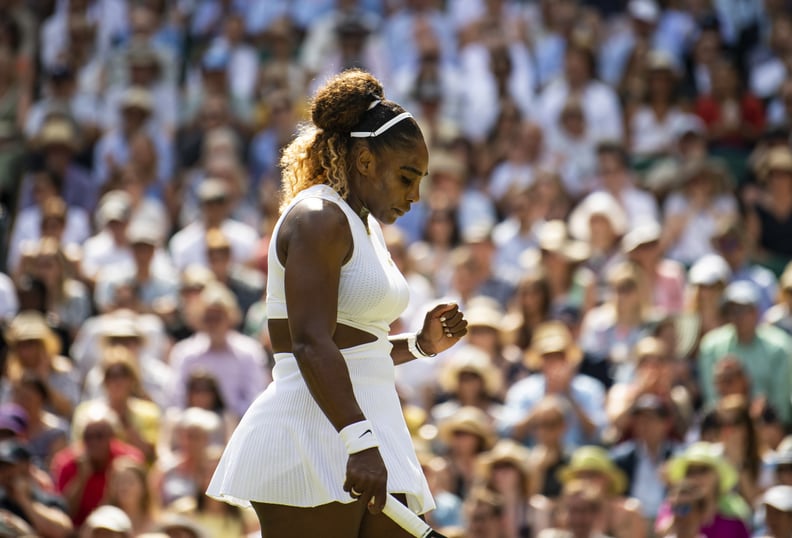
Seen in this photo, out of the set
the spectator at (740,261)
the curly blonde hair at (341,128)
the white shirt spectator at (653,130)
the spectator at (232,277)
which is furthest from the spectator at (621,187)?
the curly blonde hair at (341,128)

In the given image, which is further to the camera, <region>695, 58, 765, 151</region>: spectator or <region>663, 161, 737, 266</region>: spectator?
<region>695, 58, 765, 151</region>: spectator

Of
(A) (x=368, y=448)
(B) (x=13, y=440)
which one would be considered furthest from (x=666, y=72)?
(A) (x=368, y=448)

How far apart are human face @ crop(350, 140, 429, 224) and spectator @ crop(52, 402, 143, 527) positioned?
4.53 m

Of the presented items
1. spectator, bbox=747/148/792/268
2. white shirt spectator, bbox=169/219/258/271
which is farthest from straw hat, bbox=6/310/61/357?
spectator, bbox=747/148/792/268

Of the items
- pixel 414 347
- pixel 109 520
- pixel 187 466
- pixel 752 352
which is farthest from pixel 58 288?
pixel 414 347

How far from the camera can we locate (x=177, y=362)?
30.0ft

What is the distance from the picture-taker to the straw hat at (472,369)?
866 cm

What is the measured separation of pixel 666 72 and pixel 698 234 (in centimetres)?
210

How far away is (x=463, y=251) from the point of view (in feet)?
34.2

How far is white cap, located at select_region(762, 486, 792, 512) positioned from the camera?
22.5ft

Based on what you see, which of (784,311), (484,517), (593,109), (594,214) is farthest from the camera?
(593,109)

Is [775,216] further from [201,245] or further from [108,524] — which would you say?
[108,524]

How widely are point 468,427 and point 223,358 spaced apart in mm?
1765

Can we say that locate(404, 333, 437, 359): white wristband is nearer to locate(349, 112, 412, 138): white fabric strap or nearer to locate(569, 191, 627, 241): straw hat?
locate(349, 112, 412, 138): white fabric strap
